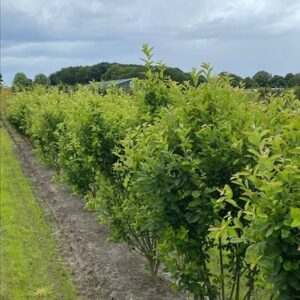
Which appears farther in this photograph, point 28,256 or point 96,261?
point 28,256

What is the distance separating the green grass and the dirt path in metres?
0.20

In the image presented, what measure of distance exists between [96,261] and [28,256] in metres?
1.15

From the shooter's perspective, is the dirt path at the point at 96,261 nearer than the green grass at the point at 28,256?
Yes

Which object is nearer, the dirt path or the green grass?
the dirt path

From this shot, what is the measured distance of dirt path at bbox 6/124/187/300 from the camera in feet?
19.0

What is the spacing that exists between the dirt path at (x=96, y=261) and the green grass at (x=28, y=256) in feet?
0.66

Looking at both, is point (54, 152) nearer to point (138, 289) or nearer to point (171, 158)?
point (138, 289)

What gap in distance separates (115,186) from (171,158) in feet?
9.71

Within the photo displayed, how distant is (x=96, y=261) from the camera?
22.6ft

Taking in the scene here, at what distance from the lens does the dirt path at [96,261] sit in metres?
5.80

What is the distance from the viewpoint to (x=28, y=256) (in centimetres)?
726

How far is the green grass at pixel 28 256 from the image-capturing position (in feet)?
20.0

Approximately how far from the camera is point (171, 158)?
3.44 meters

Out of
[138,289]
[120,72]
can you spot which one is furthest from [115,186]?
[120,72]
